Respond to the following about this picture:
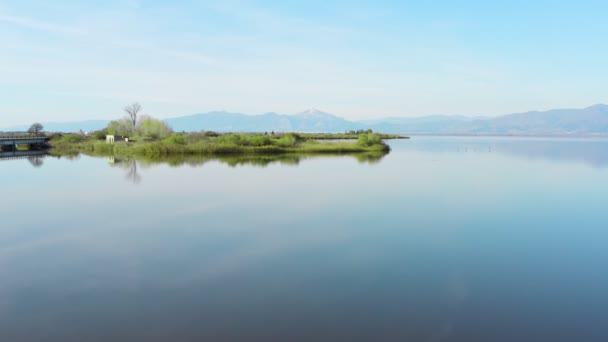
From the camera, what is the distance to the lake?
31.7 feet

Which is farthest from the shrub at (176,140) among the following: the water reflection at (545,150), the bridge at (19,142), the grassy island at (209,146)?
the water reflection at (545,150)

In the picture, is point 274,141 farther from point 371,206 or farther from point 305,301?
point 305,301

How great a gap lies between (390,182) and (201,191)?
15.3m

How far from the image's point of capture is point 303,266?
13.7 m

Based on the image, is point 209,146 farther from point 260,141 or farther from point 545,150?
point 545,150

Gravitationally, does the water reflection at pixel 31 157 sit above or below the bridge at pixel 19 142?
below

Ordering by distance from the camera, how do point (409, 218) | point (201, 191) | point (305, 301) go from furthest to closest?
1. point (201, 191)
2. point (409, 218)
3. point (305, 301)

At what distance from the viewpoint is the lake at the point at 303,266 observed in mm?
9648

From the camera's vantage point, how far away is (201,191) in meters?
30.1

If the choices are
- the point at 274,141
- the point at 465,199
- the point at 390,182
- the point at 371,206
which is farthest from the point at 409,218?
the point at 274,141

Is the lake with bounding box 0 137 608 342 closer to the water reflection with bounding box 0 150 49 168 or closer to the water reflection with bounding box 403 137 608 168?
the water reflection with bounding box 0 150 49 168

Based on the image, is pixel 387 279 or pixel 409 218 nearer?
pixel 387 279

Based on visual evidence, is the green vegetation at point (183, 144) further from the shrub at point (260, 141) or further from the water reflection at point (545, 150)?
the water reflection at point (545, 150)

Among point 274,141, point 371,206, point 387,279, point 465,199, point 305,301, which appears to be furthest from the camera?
point 274,141
